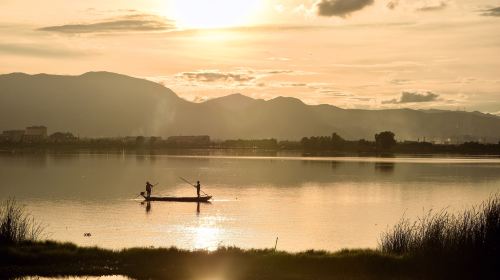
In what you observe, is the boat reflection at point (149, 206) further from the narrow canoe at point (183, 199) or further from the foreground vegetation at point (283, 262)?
the foreground vegetation at point (283, 262)

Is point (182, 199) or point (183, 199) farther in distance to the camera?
point (182, 199)

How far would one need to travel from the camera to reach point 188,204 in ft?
219

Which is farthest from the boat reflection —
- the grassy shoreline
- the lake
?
the grassy shoreline

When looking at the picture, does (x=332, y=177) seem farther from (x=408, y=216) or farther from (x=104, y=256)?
(x=104, y=256)

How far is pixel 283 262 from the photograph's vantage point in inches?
1018

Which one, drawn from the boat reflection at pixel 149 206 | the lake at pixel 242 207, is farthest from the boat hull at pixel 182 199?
the lake at pixel 242 207

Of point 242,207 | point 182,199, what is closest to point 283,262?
point 242,207

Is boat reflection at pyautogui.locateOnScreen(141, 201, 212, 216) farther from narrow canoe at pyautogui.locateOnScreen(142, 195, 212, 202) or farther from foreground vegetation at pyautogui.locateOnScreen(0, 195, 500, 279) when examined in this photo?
foreground vegetation at pyautogui.locateOnScreen(0, 195, 500, 279)

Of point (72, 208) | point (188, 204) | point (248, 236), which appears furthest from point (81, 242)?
point (188, 204)

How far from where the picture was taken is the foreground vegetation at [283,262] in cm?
2470

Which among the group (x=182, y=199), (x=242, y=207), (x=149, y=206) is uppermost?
(x=182, y=199)

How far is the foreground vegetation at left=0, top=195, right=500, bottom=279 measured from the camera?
81.0 ft

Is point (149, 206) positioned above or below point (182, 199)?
below

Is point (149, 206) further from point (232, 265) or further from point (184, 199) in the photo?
point (232, 265)
